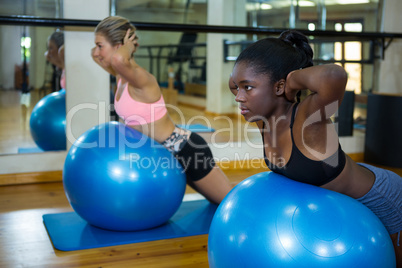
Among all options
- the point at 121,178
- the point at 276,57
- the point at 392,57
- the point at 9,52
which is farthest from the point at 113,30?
the point at 392,57

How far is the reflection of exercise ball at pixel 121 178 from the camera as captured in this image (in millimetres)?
2199

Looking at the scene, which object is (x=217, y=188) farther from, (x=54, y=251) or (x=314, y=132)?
(x=314, y=132)

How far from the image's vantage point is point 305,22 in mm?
4105

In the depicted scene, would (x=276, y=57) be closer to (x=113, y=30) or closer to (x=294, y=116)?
(x=294, y=116)

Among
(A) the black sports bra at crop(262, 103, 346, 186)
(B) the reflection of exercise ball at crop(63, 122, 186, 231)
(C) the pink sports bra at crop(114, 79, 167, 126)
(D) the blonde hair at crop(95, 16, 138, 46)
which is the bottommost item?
(B) the reflection of exercise ball at crop(63, 122, 186, 231)

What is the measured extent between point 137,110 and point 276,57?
114 centimetres

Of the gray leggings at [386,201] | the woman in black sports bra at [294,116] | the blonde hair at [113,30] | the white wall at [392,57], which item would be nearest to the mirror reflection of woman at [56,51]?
the blonde hair at [113,30]

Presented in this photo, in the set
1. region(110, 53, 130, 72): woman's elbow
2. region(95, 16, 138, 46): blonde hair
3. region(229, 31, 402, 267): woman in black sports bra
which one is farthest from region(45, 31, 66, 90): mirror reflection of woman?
region(229, 31, 402, 267): woman in black sports bra

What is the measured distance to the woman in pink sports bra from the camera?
2279 millimetres

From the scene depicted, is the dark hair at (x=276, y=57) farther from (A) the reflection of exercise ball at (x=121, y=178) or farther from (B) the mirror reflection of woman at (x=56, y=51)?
(B) the mirror reflection of woman at (x=56, y=51)

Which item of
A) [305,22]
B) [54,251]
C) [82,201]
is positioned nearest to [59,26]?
[82,201]

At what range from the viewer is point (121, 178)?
7.18 feet

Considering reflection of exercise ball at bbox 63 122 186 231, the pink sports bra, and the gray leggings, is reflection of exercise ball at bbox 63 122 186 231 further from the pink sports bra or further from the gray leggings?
the gray leggings

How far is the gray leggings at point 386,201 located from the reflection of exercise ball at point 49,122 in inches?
93.6
